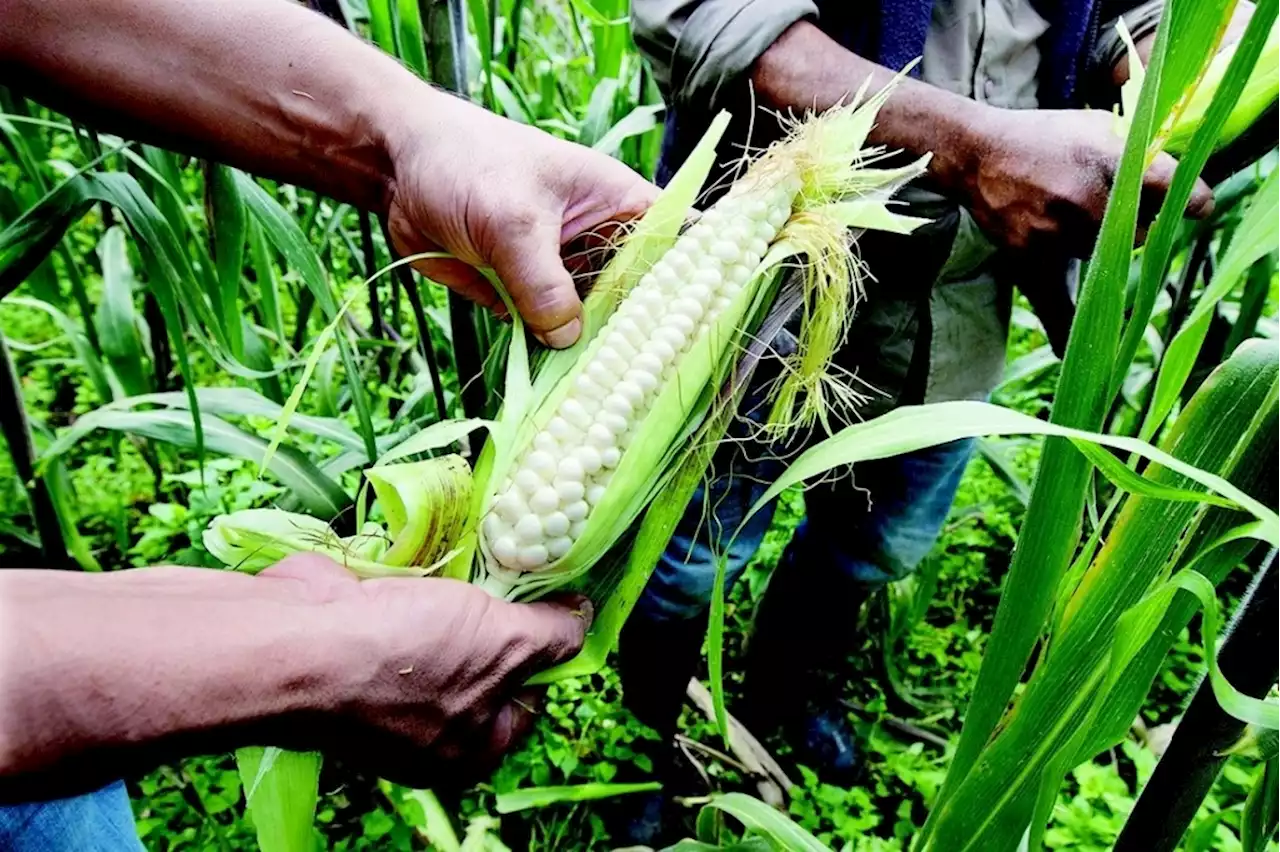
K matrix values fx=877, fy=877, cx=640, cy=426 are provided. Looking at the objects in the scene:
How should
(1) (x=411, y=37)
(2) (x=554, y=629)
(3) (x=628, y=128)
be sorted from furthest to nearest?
(3) (x=628, y=128) → (1) (x=411, y=37) → (2) (x=554, y=629)

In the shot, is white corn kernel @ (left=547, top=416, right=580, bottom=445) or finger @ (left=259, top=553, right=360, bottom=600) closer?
finger @ (left=259, top=553, right=360, bottom=600)

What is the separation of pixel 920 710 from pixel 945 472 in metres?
0.50

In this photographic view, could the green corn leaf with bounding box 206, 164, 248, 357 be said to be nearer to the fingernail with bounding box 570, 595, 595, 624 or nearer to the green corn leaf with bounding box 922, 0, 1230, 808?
the fingernail with bounding box 570, 595, 595, 624

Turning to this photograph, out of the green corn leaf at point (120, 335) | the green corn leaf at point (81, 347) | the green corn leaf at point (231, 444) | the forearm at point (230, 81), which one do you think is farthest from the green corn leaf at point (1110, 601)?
the green corn leaf at point (81, 347)

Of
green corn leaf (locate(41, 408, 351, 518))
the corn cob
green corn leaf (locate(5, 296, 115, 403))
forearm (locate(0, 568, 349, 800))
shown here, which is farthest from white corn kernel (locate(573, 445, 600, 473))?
green corn leaf (locate(5, 296, 115, 403))

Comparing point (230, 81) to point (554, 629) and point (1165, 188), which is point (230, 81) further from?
point (1165, 188)

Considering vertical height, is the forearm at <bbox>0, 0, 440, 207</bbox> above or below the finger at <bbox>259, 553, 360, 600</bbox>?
above

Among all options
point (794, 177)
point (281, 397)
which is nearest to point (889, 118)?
point (794, 177)

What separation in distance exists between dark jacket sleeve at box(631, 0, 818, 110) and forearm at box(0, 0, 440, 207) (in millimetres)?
342

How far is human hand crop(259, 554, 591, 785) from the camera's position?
528 mm

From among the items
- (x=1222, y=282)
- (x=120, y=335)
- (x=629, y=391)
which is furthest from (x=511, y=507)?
(x=120, y=335)

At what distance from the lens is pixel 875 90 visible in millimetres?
935

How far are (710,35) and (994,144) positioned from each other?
1.06 ft

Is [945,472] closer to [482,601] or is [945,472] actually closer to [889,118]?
[889,118]
